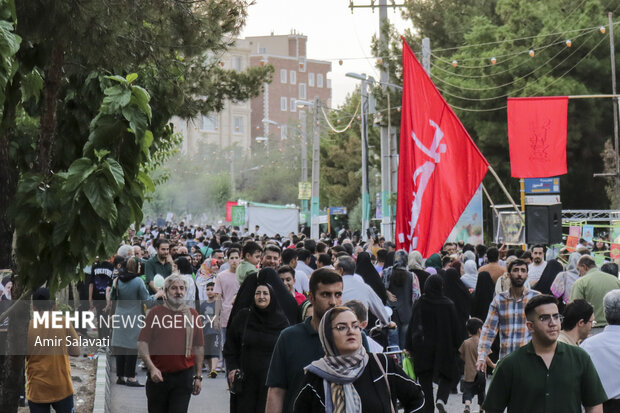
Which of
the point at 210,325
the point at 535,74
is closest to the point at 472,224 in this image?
the point at 535,74

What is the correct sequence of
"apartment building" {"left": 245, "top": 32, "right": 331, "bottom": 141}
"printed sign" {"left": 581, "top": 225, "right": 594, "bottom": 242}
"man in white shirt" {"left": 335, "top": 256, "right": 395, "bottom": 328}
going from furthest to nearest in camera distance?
1. "apartment building" {"left": 245, "top": 32, "right": 331, "bottom": 141}
2. "printed sign" {"left": 581, "top": 225, "right": 594, "bottom": 242}
3. "man in white shirt" {"left": 335, "top": 256, "right": 395, "bottom": 328}

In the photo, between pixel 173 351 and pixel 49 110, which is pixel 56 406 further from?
pixel 49 110

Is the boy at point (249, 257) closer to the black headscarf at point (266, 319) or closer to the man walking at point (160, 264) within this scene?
the black headscarf at point (266, 319)

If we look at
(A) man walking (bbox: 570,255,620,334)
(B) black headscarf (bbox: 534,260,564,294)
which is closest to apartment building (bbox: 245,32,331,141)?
(B) black headscarf (bbox: 534,260,564,294)

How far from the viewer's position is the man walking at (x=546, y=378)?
5.74 m

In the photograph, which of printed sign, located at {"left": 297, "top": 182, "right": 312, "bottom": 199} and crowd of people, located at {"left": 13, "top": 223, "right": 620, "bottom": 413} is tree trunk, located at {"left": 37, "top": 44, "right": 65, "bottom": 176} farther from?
printed sign, located at {"left": 297, "top": 182, "right": 312, "bottom": 199}

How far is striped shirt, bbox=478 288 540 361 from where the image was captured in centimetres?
945

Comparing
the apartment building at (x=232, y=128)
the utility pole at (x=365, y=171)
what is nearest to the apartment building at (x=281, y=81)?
the apartment building at (x=232, y=128)

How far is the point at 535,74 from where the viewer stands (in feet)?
139

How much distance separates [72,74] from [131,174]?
9.07 feet

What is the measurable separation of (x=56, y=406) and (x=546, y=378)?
14.1ft

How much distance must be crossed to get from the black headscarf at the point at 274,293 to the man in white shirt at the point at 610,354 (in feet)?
8.30

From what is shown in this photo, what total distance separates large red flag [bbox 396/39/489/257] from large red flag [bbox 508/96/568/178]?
5.16 metres

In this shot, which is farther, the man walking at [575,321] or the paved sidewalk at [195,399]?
the paved sidewalk at [195,399]
